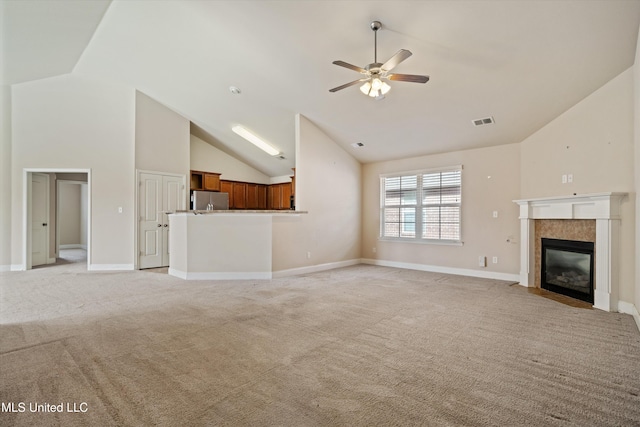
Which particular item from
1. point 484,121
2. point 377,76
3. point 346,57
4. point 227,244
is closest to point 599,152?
point 484,121

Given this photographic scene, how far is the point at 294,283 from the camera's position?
5.41 metres

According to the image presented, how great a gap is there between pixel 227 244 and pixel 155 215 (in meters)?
2.71

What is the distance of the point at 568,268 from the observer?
15.3ft

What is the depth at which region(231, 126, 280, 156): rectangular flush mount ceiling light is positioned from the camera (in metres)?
7.72

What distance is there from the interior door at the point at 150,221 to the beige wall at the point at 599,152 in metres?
7.72

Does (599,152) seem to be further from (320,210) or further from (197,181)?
(197,181)

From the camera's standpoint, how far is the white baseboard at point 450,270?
18.9 feet

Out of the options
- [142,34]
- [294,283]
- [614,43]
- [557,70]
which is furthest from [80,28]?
[614,43]

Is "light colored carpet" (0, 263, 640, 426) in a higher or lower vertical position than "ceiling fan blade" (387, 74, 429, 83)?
lower

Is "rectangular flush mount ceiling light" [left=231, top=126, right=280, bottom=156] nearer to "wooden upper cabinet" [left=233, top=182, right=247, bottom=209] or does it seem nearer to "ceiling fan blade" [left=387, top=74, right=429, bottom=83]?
"wooden upper cabinet" [left=233, top=182, right=247, bottom=209]

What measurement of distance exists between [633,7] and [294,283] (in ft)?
A: 17.1

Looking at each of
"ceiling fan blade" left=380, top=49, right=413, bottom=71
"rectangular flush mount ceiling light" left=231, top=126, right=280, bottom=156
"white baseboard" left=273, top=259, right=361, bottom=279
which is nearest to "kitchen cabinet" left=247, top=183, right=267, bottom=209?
"rectangular flush mount ceiling light" left=231, top=126, right=280, bottom=156

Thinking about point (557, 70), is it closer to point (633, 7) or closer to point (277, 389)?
Result: point (633, 7)

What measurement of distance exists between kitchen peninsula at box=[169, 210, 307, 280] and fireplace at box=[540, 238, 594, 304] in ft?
15.1
